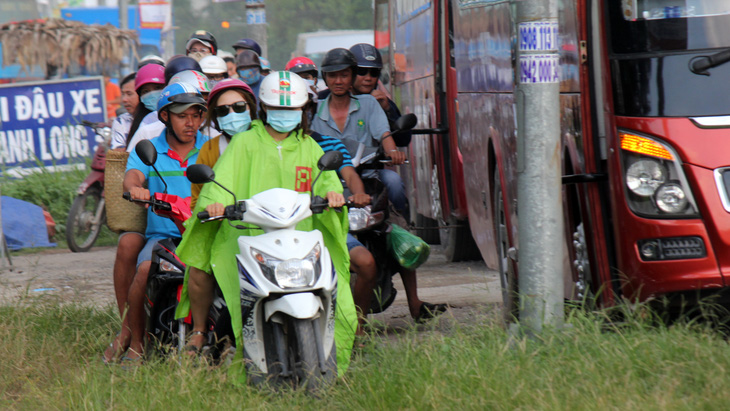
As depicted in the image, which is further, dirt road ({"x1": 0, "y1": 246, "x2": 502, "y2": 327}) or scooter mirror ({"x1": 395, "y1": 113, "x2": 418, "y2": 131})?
dirt road ({"x1": 0, "y1": 246, "x2": 502, "y2": 327})

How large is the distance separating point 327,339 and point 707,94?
6.60 feet

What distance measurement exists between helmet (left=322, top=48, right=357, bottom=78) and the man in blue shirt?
1.21 meters

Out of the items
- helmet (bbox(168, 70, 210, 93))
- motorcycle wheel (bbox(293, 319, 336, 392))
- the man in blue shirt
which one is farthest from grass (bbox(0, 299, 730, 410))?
helmet (bbox(168, 70, 210, 93))

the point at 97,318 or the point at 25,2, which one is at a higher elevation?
the point at 25,2

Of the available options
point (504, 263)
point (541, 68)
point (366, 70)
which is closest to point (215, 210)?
point (541, 68)

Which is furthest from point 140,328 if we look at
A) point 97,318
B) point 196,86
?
point 196,86

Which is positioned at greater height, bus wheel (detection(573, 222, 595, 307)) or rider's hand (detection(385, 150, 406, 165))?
rider's hand (detection(385, 150, 406, 165))

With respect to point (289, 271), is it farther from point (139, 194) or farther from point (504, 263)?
point (504, 263)

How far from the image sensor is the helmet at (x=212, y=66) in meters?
8.59

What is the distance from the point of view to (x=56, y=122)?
1370cm

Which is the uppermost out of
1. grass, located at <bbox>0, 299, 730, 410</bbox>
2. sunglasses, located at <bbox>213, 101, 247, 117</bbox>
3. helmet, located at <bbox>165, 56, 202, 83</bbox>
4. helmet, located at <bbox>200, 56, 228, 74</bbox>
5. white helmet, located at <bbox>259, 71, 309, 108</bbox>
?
helmet, located at <bbox>200, 56, 228, 74</bbox>

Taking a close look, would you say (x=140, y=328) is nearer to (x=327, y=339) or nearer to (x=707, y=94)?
(x=327, y=339)

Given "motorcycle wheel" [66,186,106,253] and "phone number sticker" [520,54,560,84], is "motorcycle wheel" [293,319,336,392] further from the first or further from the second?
"motorcycle wheel" [66,186,106,253]

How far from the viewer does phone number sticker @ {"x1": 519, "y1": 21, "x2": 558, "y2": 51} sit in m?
4.64
